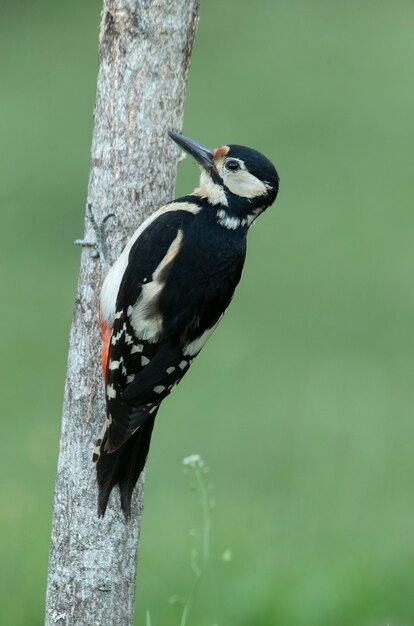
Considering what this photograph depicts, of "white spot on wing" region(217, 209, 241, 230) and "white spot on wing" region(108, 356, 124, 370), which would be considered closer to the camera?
"white spot on wing" region(108, 356, 124, 370)

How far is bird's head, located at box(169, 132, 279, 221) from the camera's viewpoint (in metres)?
4.86

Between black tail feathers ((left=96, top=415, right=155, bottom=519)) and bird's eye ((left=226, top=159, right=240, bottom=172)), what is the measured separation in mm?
913

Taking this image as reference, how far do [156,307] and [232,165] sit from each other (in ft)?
1.92

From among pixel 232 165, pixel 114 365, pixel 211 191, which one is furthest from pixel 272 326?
pixel 114 365

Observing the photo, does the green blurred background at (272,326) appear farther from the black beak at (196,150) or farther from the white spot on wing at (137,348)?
the black beak at (196,150)

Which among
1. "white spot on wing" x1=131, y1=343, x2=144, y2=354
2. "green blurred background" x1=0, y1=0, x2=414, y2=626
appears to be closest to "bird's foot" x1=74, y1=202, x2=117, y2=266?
"white spot on wing" x1=131, y1=343, x2=144, y2=354

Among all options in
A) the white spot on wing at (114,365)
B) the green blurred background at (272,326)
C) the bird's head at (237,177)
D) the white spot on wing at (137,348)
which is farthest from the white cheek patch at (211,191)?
the green blurred background at (272,326)

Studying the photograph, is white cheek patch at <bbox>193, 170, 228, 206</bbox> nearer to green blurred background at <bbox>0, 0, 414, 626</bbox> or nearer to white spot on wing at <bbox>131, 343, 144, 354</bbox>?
white spot on wing at <bbox>131, 343, 144, 354</bbox>

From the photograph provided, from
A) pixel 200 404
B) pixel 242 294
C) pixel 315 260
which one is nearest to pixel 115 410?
pixel 200 404

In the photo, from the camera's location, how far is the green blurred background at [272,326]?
6078 mm

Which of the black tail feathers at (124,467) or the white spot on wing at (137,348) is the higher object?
the white spot on wing at (137,348)

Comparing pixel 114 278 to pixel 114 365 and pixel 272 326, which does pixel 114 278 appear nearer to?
pixel 114 365

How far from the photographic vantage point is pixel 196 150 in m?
4.86

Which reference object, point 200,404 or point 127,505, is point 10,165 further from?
point 127,505
